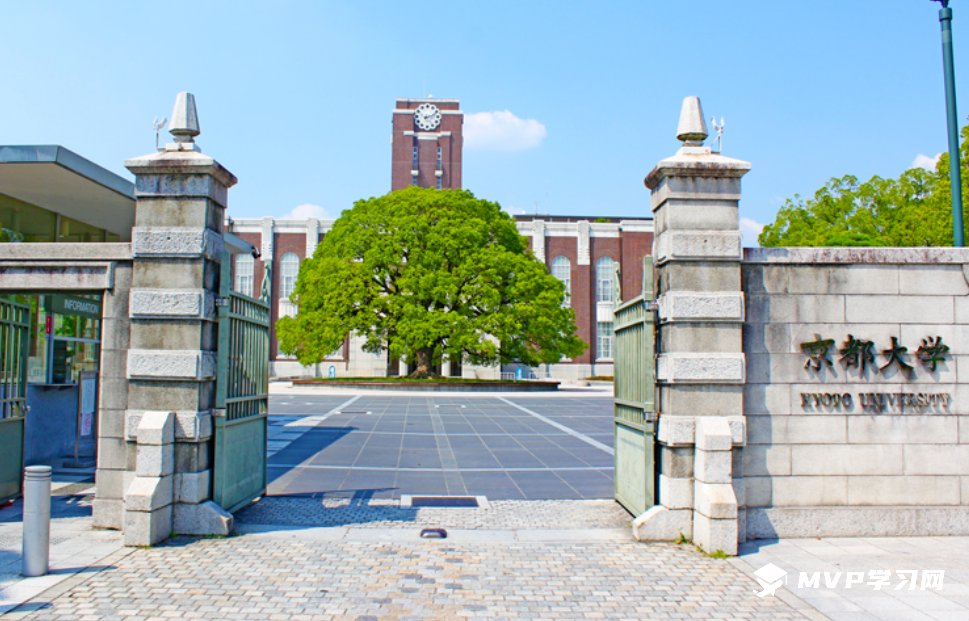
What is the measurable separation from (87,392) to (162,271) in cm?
466

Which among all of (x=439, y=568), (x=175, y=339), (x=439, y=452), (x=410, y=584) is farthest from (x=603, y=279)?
(x=410, y=584)

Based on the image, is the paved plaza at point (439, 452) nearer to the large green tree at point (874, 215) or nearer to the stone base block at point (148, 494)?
the stone base block at point (148, 494)

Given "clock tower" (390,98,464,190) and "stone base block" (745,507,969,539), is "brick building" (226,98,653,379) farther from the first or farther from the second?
"stone base block" (745,507,969,539)

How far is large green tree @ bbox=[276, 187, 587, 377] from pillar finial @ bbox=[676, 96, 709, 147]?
24125mm

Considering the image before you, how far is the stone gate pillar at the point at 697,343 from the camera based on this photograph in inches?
247

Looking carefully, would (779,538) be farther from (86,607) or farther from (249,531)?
(86,607)

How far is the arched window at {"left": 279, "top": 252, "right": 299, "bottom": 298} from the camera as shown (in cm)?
5206

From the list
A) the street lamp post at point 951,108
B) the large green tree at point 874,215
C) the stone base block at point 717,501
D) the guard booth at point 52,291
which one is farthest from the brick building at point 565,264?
the stone base block at point 717,501

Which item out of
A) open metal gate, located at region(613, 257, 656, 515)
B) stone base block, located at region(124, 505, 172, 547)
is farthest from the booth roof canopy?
open metal gate, located at region(613, 257, 656, 515)

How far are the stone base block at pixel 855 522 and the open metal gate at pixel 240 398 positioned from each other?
5344mm

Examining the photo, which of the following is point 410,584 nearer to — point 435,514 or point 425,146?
point 435,514

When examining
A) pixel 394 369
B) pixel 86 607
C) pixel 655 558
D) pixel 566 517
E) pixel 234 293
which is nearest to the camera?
pixel 86 607

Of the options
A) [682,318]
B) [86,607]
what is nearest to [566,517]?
[682,318]

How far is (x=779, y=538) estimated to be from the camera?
6418 mm
